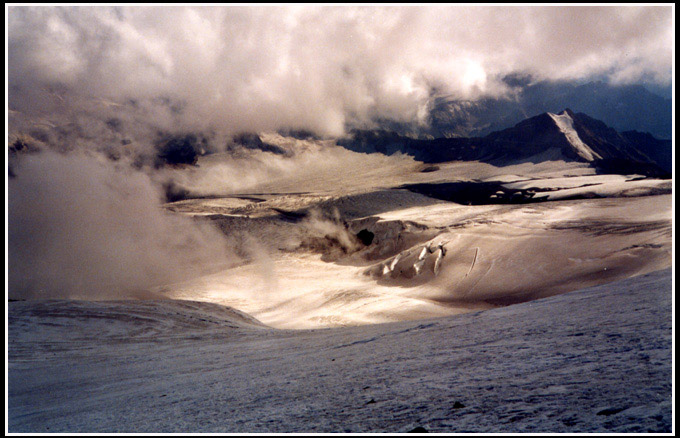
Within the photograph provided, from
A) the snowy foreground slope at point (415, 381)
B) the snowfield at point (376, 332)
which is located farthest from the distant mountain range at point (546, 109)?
the snowy foreground slope at point (415, 381)

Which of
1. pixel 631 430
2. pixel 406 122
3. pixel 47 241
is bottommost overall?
pixel 631 430

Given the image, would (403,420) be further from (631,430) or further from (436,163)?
(436,163)

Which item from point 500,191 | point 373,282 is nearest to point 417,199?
point 500,191

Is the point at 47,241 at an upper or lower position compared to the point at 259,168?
lower

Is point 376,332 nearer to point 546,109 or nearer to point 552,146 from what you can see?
point 552,146

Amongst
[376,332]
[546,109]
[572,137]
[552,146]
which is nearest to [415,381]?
[376,332]

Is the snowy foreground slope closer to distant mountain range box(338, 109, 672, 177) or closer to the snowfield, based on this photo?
the snowfield
